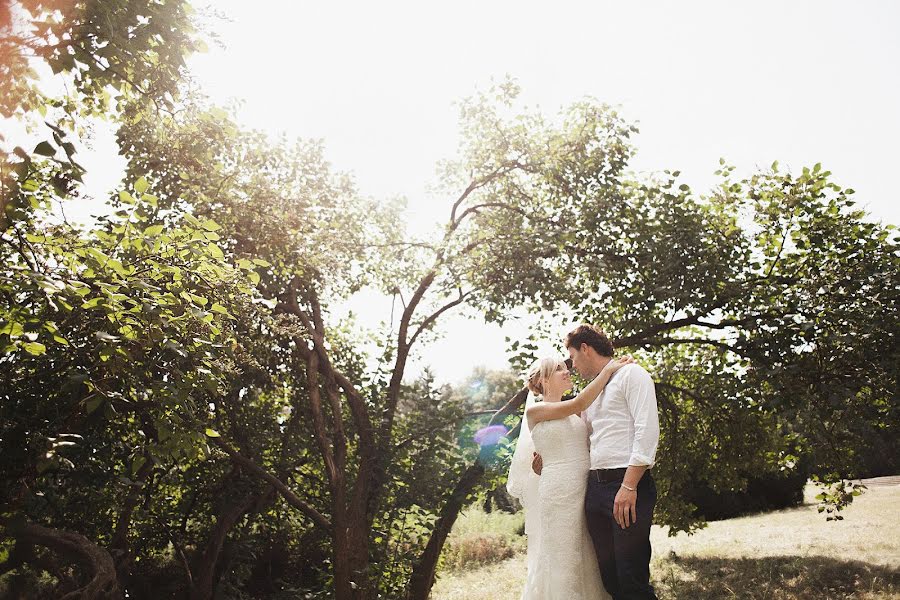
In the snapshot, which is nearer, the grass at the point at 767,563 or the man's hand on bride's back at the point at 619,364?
the man's hand on bride's back at the point at 619,364

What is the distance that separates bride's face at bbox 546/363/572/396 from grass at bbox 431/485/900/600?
6728mm

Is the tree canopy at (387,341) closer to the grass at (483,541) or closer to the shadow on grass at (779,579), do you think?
the shadow on grass at (779,579)

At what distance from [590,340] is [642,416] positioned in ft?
2.48

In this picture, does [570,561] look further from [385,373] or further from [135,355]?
[385,373]

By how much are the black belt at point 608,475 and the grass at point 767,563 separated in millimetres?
7004

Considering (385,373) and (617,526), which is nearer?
(617,526)

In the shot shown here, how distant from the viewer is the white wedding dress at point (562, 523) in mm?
4273

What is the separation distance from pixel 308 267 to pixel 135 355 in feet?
16.0

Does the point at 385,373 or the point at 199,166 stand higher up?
the point at 199,166

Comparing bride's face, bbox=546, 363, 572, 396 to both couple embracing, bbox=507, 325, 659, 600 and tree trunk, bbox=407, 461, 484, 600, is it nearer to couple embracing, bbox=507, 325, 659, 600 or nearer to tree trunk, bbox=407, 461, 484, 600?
couple embracing, bbox=507, 325, 659, 600

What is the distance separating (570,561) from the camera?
4.29m

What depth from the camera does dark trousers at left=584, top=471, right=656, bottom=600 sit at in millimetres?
3896

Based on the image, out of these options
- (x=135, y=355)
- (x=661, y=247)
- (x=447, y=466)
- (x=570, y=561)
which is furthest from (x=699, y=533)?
(x=135, y=355)

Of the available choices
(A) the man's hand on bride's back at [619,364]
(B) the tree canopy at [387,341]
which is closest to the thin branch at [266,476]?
(B) the tree canopy at [387,341]
